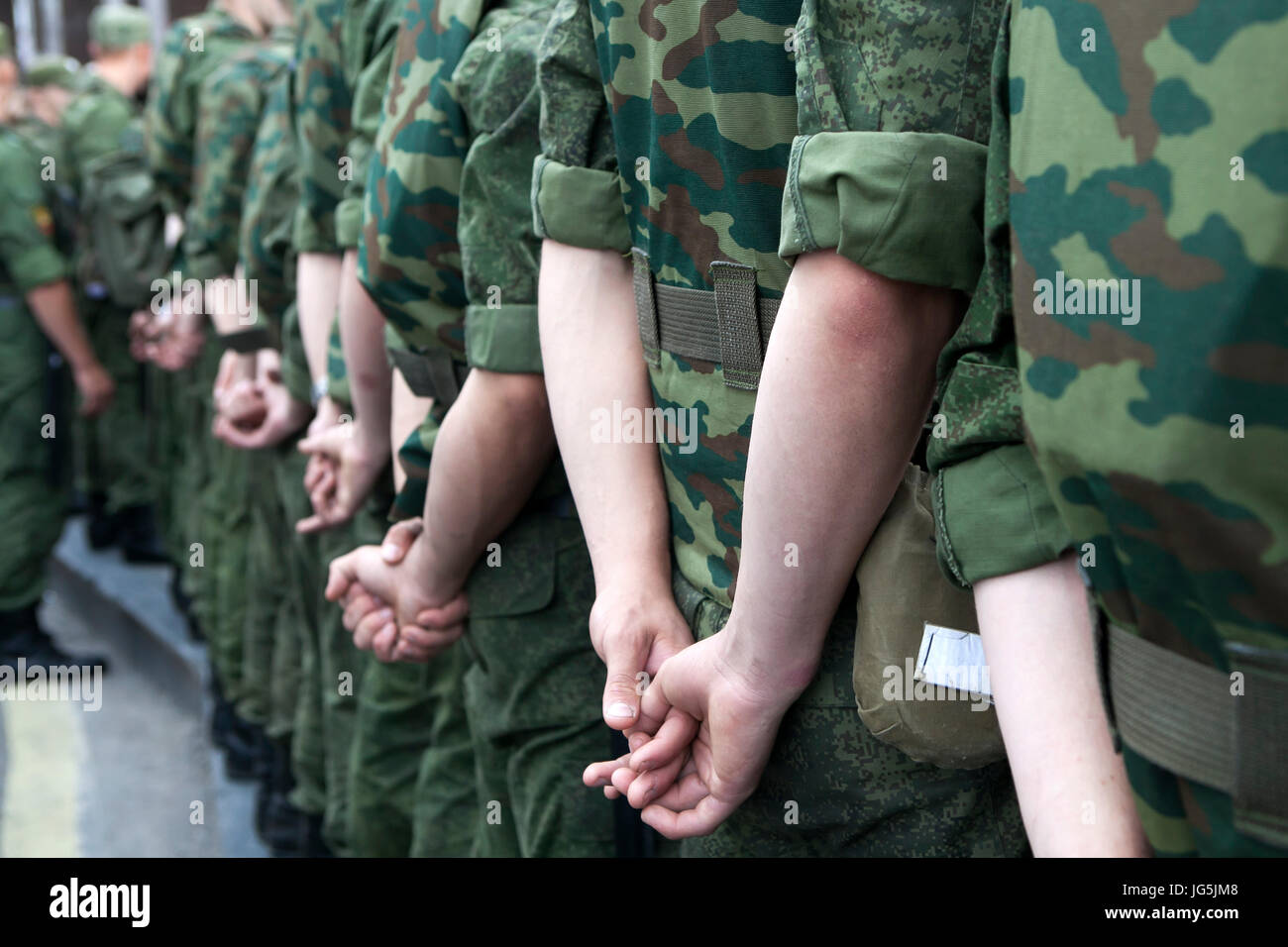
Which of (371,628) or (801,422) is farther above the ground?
(801,422)

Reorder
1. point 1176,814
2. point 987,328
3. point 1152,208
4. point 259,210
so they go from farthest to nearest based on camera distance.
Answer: point 259,210
point 987,328
point 1176,814
point 1152,208

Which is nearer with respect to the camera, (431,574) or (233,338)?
(431,574)

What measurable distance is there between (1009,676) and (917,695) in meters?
0.23

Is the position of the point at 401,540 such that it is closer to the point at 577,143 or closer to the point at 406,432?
the point at 406,432

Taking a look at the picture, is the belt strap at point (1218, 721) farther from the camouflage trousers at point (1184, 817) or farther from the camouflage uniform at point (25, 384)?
the camouflage uniform at point (25, 384)

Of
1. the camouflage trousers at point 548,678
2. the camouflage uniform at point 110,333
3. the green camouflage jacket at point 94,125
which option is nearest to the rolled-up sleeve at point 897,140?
the camouflage trousers at point 548,678

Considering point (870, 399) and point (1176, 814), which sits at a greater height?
point (870, 399)

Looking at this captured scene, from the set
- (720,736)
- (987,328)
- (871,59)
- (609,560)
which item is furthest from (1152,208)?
(609,560)

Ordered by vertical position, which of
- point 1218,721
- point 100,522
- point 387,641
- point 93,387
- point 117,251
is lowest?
point 100,522

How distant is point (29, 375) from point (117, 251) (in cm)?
85

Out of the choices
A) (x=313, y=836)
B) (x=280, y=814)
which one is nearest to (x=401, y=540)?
(x=313, y=836)

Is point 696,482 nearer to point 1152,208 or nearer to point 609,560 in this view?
point 609,560

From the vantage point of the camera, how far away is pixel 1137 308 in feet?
2.89

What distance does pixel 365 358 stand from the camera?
2.74 m
